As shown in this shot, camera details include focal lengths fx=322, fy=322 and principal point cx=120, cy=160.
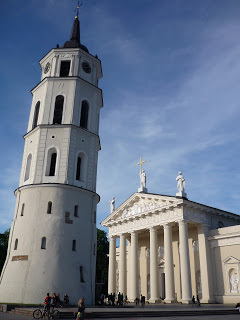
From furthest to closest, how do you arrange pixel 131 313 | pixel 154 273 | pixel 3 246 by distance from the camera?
pixel 3 246 → pixel 154 273 → pixel 131 313

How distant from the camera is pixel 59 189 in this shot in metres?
23.4

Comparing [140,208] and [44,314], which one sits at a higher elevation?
[140,208]

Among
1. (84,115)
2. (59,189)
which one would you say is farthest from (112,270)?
(84,115)

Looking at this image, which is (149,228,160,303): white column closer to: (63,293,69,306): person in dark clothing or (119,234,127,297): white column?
(119,234,127,297): white column

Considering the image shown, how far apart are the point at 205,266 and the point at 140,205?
10629mm

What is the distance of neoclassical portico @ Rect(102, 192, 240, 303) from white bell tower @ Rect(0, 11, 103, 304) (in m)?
11.4

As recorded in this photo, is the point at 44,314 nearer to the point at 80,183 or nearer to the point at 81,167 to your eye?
the point at 80,183

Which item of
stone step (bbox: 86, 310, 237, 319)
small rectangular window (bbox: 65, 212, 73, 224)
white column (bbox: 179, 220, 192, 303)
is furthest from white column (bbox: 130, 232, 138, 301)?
small rectangular window (bbox: 65, 212, 73, 224)

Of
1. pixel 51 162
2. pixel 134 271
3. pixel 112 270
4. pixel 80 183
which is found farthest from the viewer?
pixel 112 270

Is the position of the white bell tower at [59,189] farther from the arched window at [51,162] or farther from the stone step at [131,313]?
the stone step at [131,313]

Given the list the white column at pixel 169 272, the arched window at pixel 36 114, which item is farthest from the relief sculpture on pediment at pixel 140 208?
the arched window at pixel 36 114

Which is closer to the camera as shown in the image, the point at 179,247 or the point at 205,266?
the point at 205,266

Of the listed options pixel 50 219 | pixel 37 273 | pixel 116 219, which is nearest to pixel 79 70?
pixel 50 219

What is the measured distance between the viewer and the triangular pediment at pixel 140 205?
3538 cm
